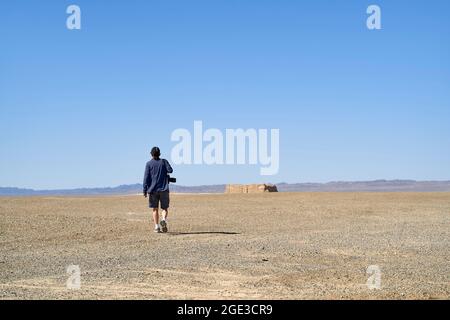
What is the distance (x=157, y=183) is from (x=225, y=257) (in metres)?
5.41

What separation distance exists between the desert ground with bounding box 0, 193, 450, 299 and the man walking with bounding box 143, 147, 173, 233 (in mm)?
585

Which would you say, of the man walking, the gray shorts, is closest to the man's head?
the man walking

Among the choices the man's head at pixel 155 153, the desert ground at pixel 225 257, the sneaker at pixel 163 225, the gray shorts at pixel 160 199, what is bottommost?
the desert ground at pixel 225 257

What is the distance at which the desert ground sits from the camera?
8.78 meters

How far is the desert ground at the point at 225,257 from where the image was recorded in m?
8.78

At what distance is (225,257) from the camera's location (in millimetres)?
12180

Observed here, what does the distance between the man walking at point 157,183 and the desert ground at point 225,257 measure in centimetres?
58

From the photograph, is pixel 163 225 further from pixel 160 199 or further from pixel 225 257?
pixel 225 257

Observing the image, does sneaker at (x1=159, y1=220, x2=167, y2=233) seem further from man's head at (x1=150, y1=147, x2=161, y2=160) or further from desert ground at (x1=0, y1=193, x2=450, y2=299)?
man's head at (x1=150, y1=147, x2=161, y2=160)

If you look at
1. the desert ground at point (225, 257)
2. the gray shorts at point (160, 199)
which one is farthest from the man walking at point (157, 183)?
the desert ground at point (225, 257)

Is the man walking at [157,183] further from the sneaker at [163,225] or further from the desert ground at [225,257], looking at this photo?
the desert ground at [225,257]

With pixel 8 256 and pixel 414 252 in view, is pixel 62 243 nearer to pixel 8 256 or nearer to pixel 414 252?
pixel 8 256
